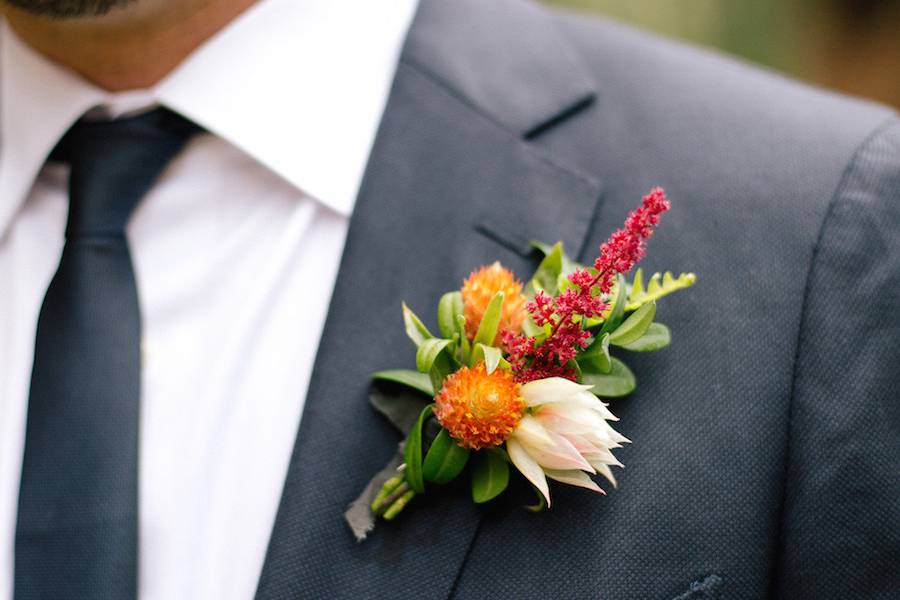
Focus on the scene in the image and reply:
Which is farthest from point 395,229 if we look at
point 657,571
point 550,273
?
point 657,571

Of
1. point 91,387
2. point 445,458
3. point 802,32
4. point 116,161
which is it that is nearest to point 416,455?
point 445,458

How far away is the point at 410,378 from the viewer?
77 centimetres

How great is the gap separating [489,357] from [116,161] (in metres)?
0.62

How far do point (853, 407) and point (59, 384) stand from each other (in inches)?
33.5

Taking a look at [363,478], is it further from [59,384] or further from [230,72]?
[230,72]

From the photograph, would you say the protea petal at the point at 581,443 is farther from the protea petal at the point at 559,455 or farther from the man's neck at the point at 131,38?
the man's neck at the point at 131,38

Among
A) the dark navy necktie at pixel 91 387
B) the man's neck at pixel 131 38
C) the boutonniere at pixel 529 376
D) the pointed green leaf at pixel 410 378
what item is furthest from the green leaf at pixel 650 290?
the man's neck at pixel 131 38

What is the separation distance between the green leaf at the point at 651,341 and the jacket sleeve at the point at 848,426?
7.0 inches

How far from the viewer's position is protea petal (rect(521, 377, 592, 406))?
2.15ft

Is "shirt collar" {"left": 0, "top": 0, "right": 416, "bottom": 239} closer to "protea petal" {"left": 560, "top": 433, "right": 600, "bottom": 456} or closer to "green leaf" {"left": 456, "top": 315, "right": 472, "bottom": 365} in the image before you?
"green leaf" {"left": 456, "top": 315, "right": 472, "bottom": 365}

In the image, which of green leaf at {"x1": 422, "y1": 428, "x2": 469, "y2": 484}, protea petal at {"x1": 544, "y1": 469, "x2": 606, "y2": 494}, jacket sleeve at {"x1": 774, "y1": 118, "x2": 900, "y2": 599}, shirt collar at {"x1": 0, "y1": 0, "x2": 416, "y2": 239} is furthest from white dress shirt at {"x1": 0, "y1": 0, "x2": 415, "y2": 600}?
jacket sleeve at {"x1": 774, "y1": 118, "x2": 900, "y2": 599}

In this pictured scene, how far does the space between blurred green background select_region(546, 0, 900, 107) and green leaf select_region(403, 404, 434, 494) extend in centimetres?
262

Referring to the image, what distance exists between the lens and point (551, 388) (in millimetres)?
663

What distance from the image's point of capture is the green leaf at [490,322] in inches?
26.9
